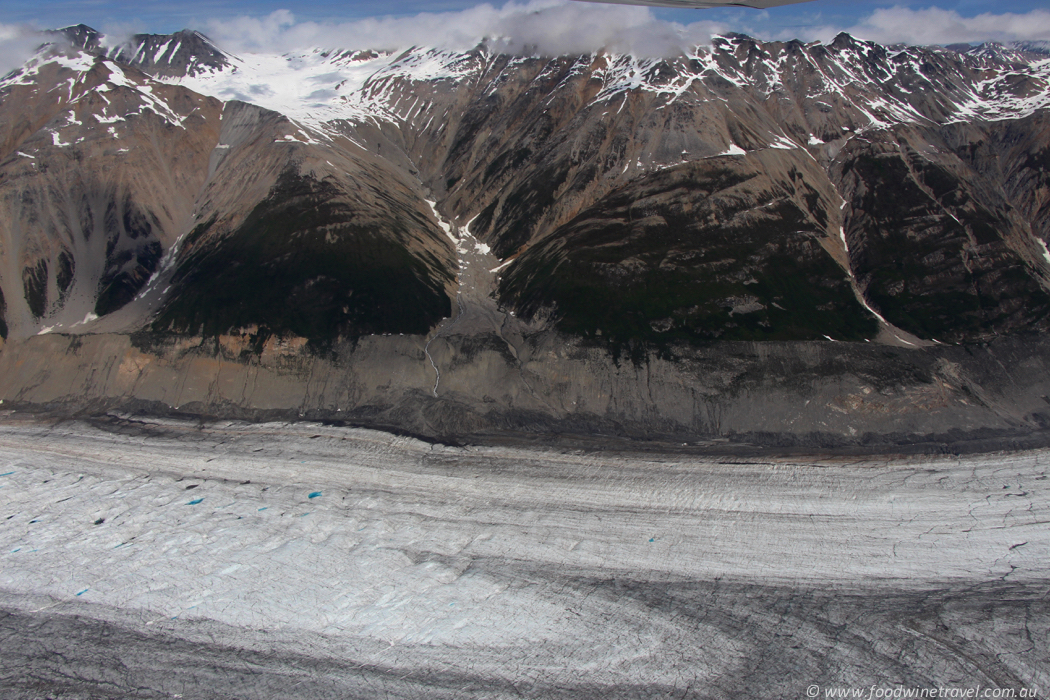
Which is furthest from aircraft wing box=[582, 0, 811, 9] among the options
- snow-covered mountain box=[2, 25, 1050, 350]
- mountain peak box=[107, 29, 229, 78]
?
mountain peak box=[107, 29, 229, 78]

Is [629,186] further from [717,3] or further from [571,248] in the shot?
[717,3]

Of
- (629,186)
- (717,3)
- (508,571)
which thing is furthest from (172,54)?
(717,3)

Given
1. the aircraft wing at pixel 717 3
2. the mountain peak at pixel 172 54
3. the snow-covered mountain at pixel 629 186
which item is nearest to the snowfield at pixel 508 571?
the snow-covered mountain at pixel 629 186

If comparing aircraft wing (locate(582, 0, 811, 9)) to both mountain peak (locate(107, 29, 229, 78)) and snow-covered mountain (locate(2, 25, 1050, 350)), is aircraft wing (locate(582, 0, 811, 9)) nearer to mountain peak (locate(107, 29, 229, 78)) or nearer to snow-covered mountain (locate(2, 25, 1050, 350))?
snow-covered mountain (locate(2, 25, 1050, 350))

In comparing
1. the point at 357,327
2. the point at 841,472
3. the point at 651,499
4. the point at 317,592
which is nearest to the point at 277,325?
the point at 357,327

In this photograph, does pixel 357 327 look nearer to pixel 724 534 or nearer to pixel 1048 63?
pixel 724 534
